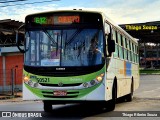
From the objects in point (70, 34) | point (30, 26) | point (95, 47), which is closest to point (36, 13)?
point (30, 26)

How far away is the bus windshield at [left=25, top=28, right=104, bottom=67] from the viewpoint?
1222 cm

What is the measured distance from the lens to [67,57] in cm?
1225

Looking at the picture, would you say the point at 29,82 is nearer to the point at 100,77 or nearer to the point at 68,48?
the point at 68,48

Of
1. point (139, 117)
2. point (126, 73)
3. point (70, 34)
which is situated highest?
point (70, 34)

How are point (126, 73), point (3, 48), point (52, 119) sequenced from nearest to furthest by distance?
point (52, 119), point (126, 73), point (3, 48)

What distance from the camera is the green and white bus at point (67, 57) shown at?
39.6 ft

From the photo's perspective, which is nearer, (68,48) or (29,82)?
(68,48)

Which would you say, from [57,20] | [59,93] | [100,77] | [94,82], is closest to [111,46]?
[100,77]

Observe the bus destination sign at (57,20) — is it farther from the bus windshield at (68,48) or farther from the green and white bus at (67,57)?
the bus windshield at (68,48)

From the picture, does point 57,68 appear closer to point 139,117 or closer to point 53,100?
point 53,100

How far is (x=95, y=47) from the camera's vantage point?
12.3m

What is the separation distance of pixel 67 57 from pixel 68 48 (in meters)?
0.27

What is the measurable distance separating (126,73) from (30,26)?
6123 mm

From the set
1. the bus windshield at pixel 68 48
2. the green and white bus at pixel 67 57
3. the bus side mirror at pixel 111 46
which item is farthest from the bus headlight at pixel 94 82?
the bus side mirror at pixel 111 46
